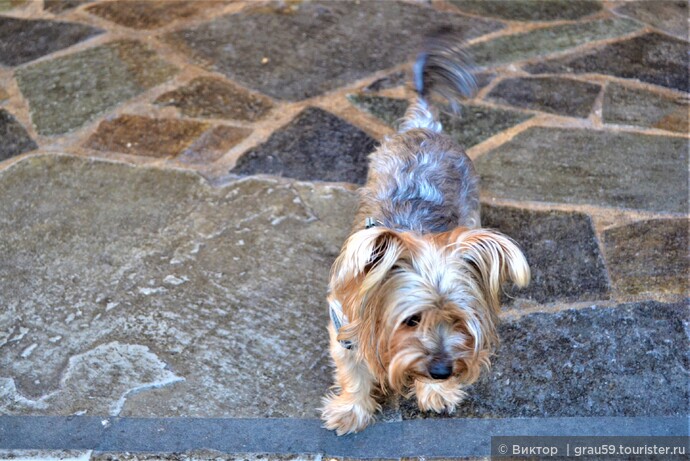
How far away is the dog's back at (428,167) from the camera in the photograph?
3318 mm

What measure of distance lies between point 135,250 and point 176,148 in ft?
3.20

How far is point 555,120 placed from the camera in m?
5.07

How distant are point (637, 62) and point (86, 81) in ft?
14.1

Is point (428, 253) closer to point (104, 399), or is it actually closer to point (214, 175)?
point (104, 399)

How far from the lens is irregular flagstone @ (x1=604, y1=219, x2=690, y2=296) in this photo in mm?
3895

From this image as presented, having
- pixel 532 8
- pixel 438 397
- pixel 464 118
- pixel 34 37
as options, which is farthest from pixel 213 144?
pixel 532 8

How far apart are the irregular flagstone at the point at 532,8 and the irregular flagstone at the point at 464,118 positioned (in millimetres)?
1523

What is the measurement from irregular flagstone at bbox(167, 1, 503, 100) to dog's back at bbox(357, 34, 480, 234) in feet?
4.44

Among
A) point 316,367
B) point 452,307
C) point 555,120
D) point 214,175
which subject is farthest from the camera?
point 555,120

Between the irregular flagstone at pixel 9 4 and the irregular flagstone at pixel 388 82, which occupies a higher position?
the irregular flagstone at pixel 9 4

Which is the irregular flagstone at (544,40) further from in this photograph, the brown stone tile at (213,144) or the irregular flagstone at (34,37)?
the irregular flagstone at (34,37)

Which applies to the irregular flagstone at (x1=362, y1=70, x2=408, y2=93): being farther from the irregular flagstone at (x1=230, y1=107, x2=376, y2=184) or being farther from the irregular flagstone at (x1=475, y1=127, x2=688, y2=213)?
the irregular flagstone at (x1=475, y1=127, x2=688, y2=213)

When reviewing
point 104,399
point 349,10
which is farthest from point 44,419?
point 349,10

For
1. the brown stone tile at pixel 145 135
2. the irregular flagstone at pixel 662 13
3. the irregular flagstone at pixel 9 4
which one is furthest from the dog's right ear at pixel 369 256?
the irregular flagstone at pixel 9 4
